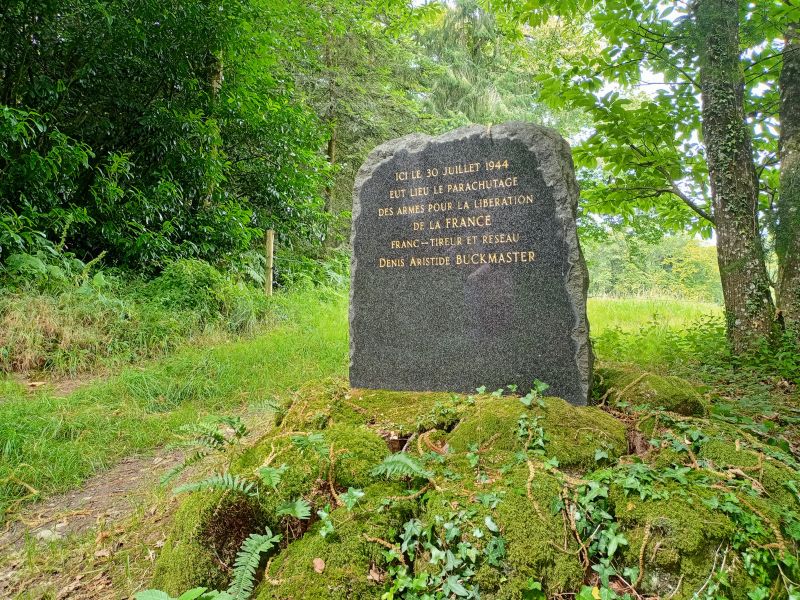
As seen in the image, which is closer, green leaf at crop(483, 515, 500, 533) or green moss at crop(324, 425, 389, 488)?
green leaf at crop(483, 515, 500, 533)

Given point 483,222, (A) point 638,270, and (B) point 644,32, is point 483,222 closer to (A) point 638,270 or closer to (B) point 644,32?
(B) point 644,32

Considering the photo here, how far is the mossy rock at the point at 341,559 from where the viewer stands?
74.5 inches

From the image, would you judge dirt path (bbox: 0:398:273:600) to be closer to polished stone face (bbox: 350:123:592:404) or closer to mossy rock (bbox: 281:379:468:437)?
mossy rock (bbox: 281:379:468:437)

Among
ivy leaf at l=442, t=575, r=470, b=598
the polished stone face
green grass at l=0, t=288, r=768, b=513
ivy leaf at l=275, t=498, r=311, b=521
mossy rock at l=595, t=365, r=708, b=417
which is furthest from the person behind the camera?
green grass at l=0, t=288, r=768, b=513

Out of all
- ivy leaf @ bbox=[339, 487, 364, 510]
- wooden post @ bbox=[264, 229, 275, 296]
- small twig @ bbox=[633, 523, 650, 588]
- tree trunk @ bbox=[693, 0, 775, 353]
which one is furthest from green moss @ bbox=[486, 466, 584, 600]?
wooden post @ bbox=[264, 229, 275, 296]

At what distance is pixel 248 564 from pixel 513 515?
3.50 feet

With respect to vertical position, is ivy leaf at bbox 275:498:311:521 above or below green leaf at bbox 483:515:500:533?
above

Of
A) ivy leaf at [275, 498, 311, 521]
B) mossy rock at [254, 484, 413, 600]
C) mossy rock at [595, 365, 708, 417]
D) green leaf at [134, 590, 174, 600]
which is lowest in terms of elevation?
mossy rock at [254, 484, 413, 600]

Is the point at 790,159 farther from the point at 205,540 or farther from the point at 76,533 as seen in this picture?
the point at 76,533

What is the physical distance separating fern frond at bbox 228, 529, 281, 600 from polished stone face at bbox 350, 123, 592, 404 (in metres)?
1.98

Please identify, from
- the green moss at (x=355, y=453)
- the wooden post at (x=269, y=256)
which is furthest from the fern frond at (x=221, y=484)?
the wooden post at (x=269, y=256)

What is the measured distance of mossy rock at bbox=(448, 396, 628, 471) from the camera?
8.29ft

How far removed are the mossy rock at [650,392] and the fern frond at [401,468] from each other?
173 cm

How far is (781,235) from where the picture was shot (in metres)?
4.34
